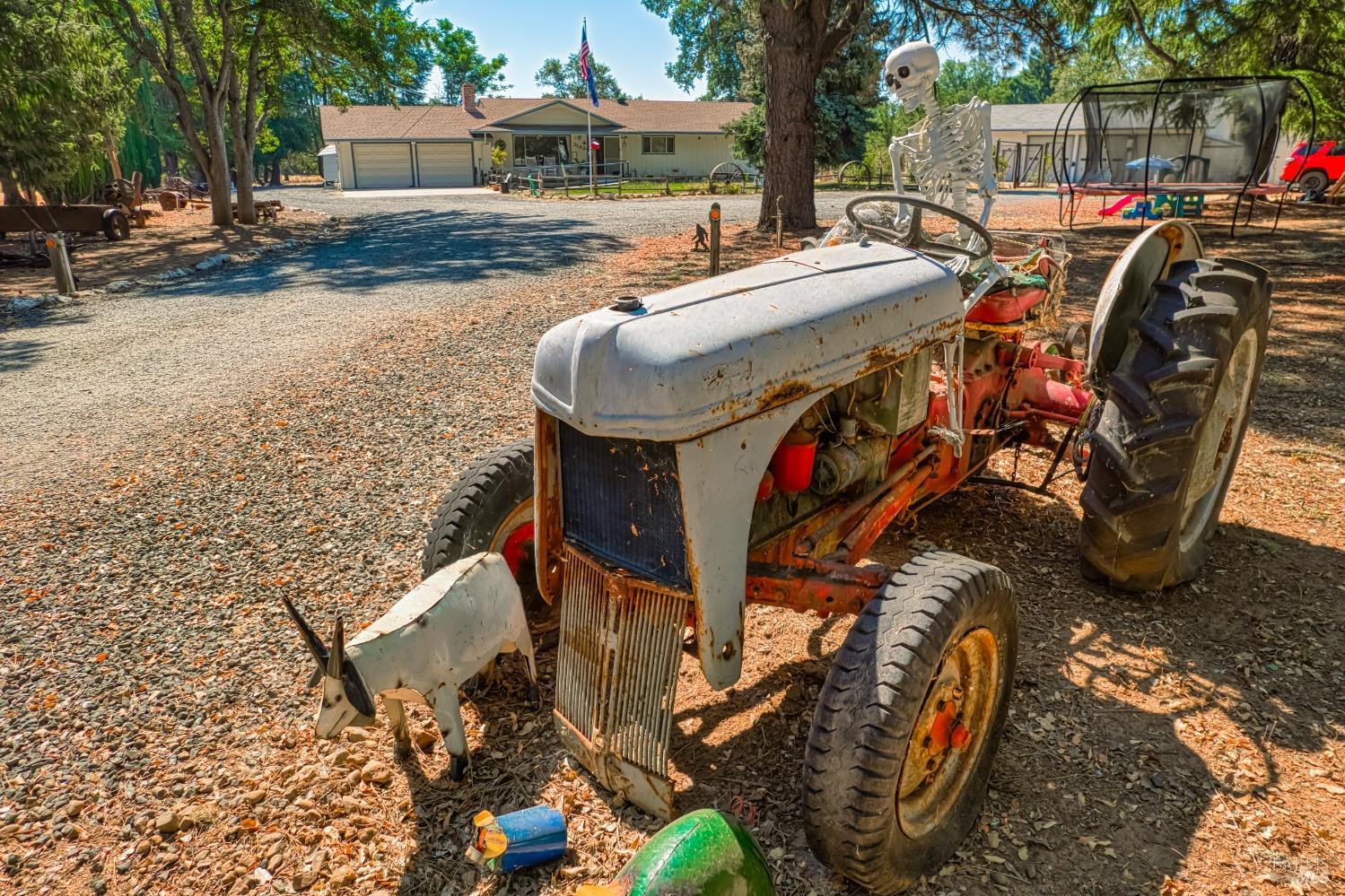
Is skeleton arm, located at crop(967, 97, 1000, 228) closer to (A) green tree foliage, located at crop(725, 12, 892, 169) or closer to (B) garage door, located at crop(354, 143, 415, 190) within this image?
(A) green tree foliage, located at crop(725, 12, 892, 169)

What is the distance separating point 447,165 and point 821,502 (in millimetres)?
47806

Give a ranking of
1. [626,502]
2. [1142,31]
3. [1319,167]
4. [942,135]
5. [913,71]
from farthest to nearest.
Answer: [1319,167] → [1142,31] → [942,135] → [913,71] → [626,502]

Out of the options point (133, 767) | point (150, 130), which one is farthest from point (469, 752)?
point (150, 130)

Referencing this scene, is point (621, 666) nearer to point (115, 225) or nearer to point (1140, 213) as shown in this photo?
point (115, 225)

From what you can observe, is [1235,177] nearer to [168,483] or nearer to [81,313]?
[168,483]

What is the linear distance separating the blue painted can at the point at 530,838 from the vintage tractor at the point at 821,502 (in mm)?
220

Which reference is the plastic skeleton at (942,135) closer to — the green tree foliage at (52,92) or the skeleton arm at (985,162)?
the skeleton arm at (985,162)

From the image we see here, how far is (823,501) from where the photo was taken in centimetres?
295

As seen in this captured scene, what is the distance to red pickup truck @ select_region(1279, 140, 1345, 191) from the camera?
69.5 feet

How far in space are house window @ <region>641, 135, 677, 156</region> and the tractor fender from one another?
46251 millimetres

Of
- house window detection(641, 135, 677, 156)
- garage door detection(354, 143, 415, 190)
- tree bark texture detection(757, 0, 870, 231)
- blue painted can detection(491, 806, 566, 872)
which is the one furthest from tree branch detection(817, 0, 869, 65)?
garage door detection(354, 143, 415, 190)

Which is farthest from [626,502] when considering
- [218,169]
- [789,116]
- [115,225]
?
[218,169]

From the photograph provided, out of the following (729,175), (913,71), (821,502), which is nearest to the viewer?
(821,502)

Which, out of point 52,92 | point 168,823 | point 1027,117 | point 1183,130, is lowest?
point 168,823
